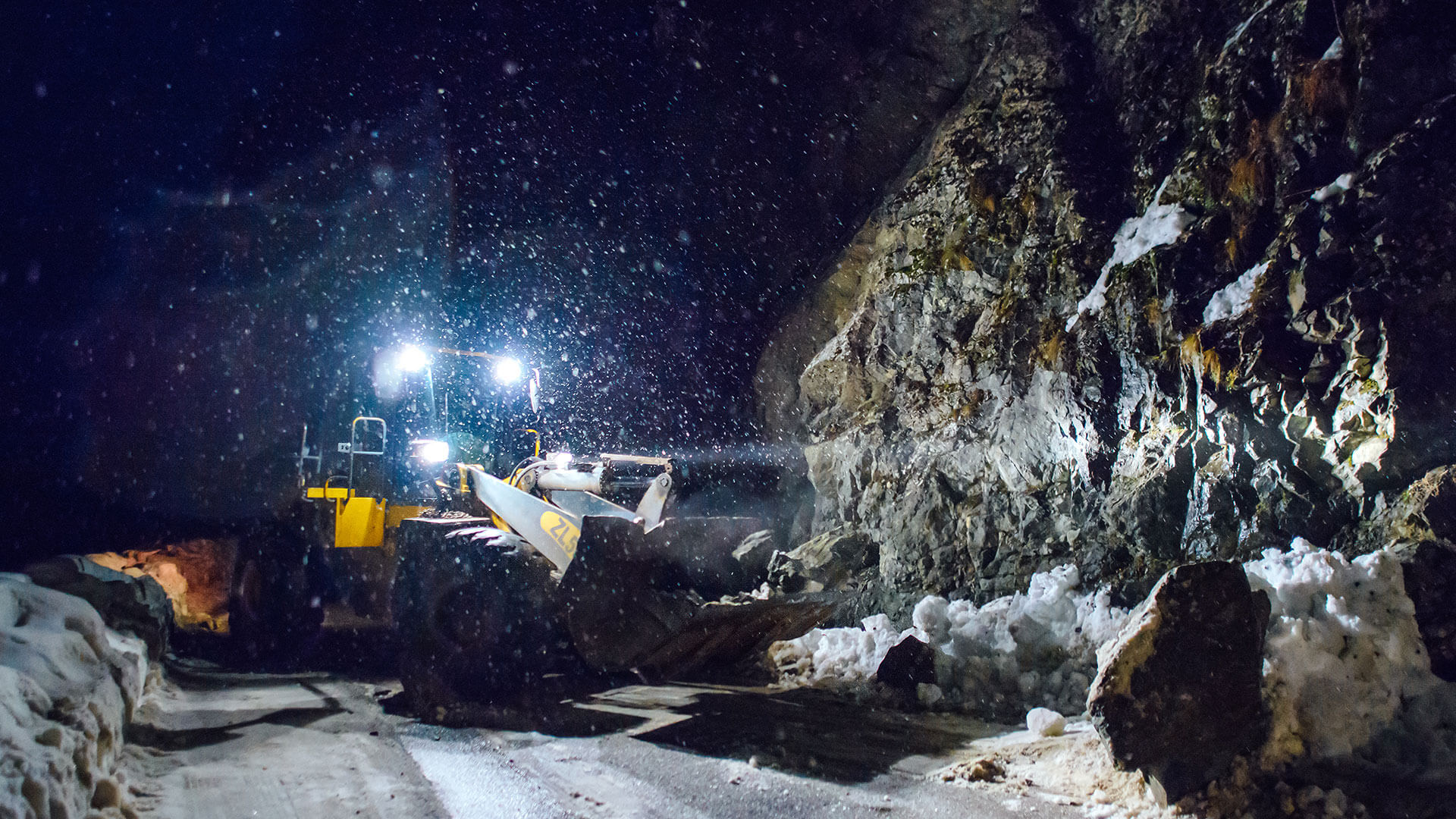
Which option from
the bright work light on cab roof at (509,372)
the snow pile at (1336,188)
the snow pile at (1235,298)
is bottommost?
the bright work light on cab roof at (509,372)

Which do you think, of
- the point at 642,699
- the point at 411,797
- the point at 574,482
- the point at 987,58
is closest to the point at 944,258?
the point at 987,58

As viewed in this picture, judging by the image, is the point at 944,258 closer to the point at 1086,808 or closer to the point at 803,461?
the point at 803,461

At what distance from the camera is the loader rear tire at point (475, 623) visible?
5176 mm

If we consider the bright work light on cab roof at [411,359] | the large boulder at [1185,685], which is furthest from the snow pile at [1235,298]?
the bright work light on cab roof at [411,359]

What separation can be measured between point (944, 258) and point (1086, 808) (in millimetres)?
6648

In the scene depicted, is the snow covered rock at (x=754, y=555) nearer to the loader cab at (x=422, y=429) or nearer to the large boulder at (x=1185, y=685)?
the loader cab at (x=422, y=429)

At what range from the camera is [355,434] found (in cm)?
764

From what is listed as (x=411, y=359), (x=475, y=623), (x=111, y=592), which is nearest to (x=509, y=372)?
(x=411, y=359)

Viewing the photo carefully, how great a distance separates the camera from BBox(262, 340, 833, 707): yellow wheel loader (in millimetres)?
4758

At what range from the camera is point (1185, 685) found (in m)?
3.25

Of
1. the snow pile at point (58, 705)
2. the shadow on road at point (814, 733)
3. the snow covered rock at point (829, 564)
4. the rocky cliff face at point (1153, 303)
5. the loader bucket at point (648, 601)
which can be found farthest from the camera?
the snow covered rock at point (829, 564)

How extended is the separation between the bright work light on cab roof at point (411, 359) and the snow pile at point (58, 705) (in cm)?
348

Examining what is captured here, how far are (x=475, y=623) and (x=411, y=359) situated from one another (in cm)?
323

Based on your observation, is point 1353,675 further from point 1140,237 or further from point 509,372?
point 509,372
